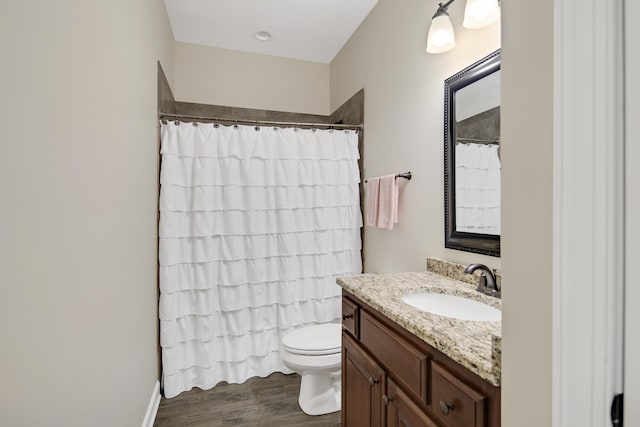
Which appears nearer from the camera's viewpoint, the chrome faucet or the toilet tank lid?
the chrome faucet

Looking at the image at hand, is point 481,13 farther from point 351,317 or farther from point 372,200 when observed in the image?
point 351,317

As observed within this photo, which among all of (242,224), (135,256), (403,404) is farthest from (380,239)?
(135,256)

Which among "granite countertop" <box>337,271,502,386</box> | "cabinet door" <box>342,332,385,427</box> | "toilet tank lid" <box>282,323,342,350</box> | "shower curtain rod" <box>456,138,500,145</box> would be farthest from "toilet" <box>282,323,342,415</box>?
"shower curtain rod" <box>456,138,500,145</box>

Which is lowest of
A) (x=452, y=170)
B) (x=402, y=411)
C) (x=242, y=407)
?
(x=242, y=407)

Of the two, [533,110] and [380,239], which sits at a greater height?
[533,110]

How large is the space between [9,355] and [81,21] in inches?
37.0

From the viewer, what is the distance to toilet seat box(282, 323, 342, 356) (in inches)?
75.3

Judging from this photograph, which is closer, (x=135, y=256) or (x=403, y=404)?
(x=403, y=404)

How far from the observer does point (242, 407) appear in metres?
2.05

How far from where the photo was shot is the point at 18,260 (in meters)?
0.71

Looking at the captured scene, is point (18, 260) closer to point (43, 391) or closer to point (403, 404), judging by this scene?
point (43, 391)

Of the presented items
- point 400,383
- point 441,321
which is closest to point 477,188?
point 441,321
